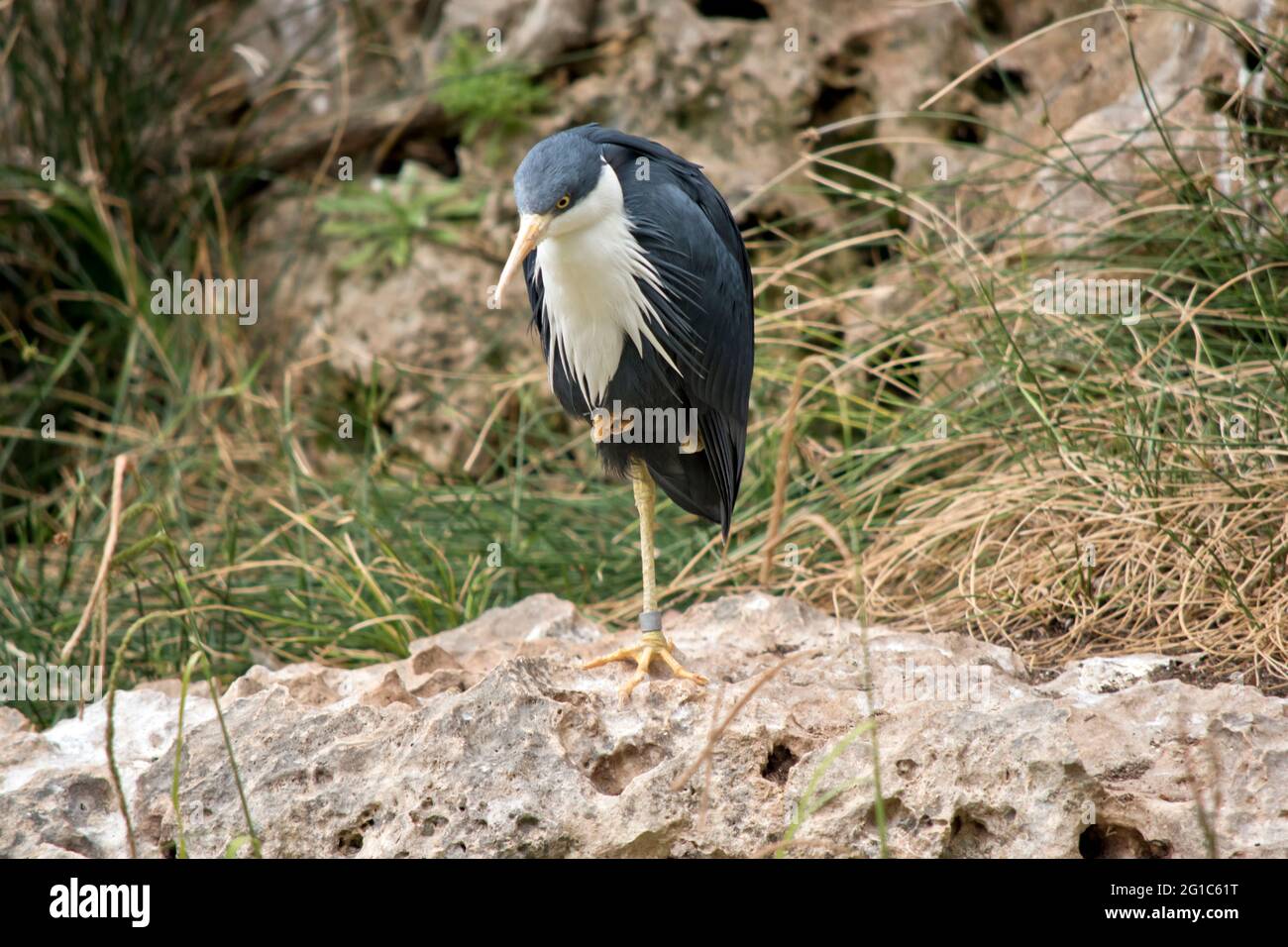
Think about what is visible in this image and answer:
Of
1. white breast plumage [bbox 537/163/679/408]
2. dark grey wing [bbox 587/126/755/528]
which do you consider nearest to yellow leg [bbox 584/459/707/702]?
dark grey wing [bbox 587/126/755/528]

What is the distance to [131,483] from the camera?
5.71 meters

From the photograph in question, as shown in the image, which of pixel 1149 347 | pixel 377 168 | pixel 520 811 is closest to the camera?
pixel 520 811

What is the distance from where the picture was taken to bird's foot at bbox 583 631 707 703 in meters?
2.91

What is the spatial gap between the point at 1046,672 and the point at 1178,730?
2.10 ft

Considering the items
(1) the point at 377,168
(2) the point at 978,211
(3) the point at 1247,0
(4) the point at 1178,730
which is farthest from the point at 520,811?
(1) the point at 377,168

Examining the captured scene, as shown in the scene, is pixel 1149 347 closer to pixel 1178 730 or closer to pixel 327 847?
pixel 1178 730

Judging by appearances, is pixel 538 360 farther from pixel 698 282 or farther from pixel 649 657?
pixel 649 657

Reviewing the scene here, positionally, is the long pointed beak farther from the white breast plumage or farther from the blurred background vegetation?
the blurred background vegetation

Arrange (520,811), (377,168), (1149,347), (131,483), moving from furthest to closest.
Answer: (377,168)
(131,483)
(1149,347)
(520,811)

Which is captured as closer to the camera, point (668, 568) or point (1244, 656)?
point (1244, 656)

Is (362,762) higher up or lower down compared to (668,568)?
lower down

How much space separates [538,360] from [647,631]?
280 centimetres

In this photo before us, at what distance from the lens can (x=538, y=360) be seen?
564 cm

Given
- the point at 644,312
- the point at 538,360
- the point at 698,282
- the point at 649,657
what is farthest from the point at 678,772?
the point at 538,360
